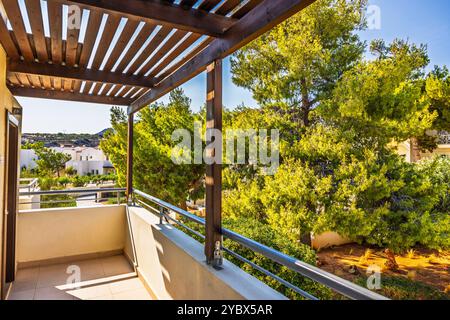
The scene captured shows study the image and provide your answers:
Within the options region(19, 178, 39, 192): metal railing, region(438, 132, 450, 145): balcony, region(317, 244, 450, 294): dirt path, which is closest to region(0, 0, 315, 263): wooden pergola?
region(19, 178, 39, 192): metal railing

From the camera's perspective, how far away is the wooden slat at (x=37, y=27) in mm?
1734

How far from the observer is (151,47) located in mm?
2322

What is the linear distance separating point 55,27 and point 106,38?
341 millimetres

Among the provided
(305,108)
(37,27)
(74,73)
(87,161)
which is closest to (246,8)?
(37,27)

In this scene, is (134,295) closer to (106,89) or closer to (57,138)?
(106,89)

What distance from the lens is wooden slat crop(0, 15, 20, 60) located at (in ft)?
6.77

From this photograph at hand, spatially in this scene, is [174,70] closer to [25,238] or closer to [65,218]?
[65,218]

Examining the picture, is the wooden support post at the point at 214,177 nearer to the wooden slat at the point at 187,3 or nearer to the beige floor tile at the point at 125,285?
the wooden slat at the point at 187,3

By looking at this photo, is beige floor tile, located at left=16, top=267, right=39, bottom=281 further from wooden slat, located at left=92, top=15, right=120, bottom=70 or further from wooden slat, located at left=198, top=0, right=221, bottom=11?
wooden slat, located at left=198, top=0, right=221, bottom=11

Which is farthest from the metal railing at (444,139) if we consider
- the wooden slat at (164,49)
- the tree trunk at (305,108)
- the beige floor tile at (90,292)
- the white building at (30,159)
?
the white building at (30,159)

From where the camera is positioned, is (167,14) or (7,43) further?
(7,43)

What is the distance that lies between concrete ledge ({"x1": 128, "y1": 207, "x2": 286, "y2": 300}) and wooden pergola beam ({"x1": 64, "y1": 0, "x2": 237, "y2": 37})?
1581 mm

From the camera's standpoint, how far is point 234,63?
7434 millimetres

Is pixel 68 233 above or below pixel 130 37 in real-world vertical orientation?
below
